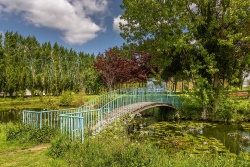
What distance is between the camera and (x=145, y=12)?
16375 millimetres

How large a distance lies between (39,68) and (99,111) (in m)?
49.5

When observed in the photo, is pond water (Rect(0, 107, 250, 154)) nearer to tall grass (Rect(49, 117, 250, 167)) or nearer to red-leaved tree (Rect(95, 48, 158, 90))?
tall grass (Rect(49, 117, 250, 167))

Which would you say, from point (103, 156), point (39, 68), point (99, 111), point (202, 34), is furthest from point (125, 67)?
point (39, 68)

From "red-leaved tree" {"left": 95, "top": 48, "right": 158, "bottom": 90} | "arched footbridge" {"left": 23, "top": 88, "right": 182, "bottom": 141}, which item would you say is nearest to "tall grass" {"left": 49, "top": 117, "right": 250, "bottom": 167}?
"arched footbridge" {"left": 23, "top": 88, "right": 182, "bottom": 141}

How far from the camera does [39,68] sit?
54.6 meters

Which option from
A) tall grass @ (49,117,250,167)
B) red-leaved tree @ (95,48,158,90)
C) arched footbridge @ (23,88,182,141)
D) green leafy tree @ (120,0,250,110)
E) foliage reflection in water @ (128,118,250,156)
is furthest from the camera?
red-leaved tree @ (95,48,158,90)

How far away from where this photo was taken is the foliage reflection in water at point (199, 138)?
859 cm

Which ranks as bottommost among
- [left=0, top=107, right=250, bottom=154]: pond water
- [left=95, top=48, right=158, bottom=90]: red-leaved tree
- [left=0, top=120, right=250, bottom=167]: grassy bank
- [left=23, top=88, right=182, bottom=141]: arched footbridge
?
[left=0, top=107, right=250, bottom=154]: pond water

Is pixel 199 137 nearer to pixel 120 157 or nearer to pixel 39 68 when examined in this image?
pixel 120 157

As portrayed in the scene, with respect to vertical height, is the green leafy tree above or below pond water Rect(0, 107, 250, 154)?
above

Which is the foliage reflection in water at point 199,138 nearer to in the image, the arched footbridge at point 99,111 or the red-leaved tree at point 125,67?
the arched footbridge at point 99,111

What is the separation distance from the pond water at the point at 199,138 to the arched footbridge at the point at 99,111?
1371mm

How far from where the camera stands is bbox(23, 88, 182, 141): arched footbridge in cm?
754

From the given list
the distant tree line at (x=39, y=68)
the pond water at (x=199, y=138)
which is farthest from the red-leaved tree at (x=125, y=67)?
the pond water at (x=199, y=138)
